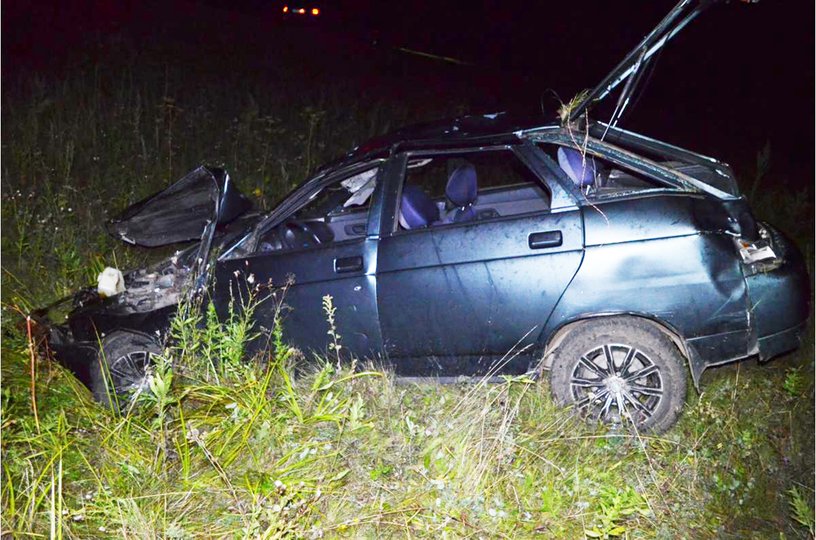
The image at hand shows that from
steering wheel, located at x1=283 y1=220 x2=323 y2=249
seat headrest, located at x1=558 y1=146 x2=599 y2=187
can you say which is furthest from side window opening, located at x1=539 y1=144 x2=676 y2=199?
steering wheel, located at x1=283 y1=220 x2=323 y2=249

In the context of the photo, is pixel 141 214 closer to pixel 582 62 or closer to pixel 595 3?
pixel 582 62

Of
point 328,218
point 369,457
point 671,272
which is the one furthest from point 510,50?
point 369,457

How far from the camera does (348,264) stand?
4.81 m

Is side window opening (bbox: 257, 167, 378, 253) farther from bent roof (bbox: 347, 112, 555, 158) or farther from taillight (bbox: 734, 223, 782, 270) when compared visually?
taillight (bbox: 734, 223, 782, 270)

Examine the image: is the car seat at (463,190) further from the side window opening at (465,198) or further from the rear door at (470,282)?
the rear door at (470,282)

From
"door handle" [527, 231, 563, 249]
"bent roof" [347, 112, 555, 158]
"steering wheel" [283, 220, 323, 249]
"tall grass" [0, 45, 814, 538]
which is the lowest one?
"tall grass" [0, 45, 814, 538]

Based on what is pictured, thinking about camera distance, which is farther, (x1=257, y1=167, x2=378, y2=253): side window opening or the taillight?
(x1=257, y1=167, x2=378, y2=253): side window opening

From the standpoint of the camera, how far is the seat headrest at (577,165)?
4.80m

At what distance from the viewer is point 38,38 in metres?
13.9

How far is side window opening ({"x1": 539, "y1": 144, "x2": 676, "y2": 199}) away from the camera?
4.60m

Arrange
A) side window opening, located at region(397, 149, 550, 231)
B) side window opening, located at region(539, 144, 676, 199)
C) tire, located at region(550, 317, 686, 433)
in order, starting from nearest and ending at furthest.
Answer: tire, located at region(550, 317, 686, 433) < side window opening, located at region(539, 144, 676, 199) < side window opening, located at region(397, 149, 550, 231)

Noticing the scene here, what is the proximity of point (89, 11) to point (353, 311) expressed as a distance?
14.1 m

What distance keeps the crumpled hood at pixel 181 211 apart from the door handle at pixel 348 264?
1.01m

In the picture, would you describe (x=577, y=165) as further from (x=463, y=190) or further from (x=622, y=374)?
(x=622, y=374)
